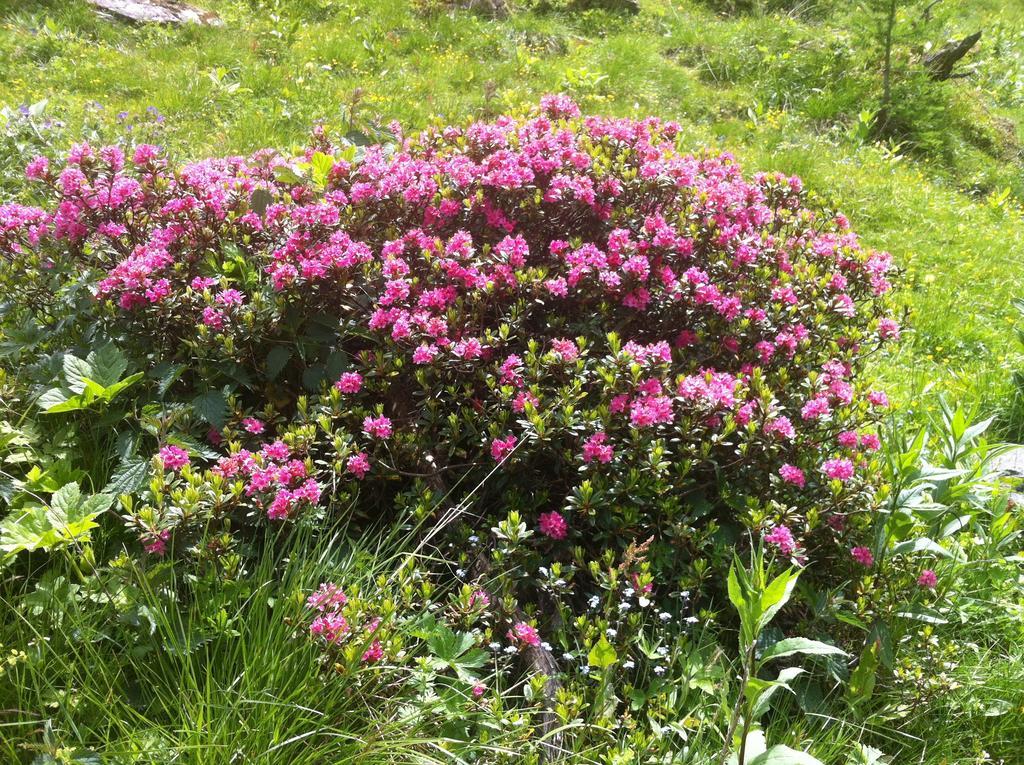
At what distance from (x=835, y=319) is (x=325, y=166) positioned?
2.42m

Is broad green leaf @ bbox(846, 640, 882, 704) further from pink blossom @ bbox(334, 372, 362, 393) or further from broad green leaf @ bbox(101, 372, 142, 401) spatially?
broad green leaf @ bbox(101, 372, 142, 401)

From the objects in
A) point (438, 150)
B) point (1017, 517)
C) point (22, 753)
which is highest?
point (438, 150)

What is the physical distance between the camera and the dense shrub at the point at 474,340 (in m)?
2.54

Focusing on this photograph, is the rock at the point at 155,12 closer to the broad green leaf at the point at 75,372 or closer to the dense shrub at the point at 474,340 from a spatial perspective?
the dense shrub at the point at 474,340

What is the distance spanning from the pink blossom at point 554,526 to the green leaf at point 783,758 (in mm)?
999

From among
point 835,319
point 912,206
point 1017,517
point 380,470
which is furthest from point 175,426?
point 912,206

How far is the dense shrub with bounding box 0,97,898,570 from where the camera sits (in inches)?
99.9

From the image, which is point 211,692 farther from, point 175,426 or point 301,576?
point 175,426

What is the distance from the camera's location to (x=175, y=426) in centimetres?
261

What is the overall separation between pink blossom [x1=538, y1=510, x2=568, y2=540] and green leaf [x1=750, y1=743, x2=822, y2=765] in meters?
1.00

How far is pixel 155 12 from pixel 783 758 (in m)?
9.34

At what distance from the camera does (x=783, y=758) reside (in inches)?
65.0

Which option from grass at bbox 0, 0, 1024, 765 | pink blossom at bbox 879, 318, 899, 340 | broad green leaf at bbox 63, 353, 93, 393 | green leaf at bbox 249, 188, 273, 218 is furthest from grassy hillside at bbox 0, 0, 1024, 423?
broad green leaf at bbox 63, 353, 93, 393

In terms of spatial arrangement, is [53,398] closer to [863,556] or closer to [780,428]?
[780,428]
